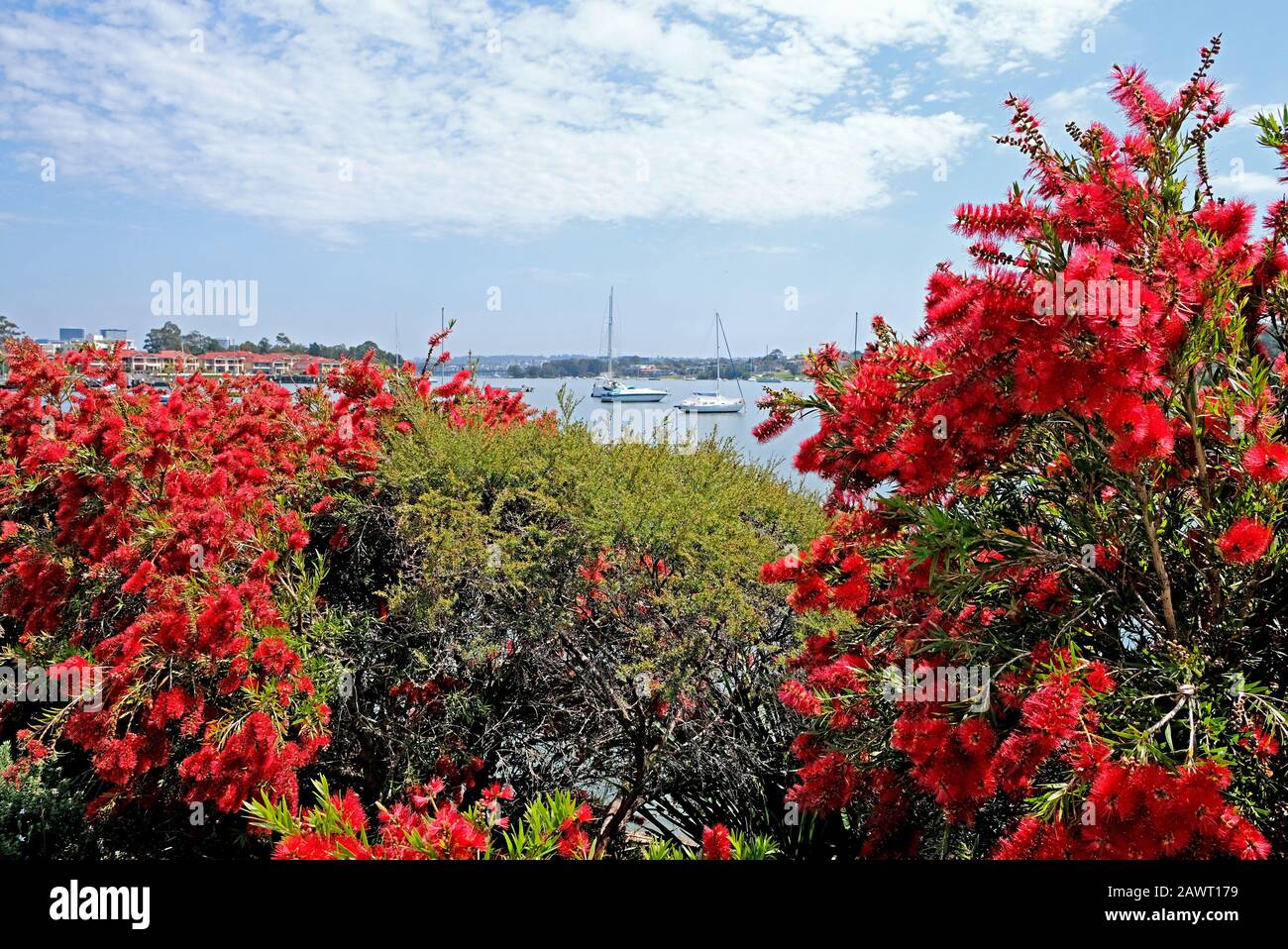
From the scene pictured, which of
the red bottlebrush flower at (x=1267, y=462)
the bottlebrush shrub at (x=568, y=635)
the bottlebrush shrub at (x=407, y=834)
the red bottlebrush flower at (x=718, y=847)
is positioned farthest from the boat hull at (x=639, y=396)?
the red bottlebrush flower at (x=1267, y=462)

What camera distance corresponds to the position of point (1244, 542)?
2.26 metres

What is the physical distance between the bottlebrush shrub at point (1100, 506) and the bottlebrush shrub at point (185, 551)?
2.93 metres

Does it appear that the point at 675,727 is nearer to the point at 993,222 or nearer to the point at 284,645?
the point at 284,645

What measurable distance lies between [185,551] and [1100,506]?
14.5ft

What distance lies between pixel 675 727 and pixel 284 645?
7.63 feet

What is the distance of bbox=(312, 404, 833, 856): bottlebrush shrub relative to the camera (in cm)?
480

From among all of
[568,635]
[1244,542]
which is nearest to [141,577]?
[568,635]

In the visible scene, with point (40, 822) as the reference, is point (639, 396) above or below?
above

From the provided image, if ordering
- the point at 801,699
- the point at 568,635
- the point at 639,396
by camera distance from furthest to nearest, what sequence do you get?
the point at 639,396, the point at 568,635, the point at 801,699

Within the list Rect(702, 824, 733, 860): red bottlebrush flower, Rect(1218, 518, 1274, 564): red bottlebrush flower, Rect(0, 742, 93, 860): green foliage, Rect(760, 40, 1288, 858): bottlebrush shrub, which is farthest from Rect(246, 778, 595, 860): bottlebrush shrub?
Rect(0, 742, 93, 860): green foliage

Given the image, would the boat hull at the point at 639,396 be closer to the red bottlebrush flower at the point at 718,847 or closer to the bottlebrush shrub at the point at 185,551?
the bottlebrush shrub at the point at 185,551

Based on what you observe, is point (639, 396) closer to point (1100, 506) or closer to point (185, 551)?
point (185, 551)

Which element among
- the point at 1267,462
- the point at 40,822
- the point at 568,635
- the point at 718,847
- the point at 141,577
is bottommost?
the point at 40,822
